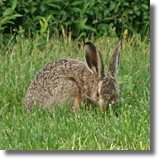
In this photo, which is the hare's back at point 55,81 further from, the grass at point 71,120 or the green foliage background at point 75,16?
the green foliage background at point 75,16

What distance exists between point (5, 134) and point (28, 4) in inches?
159

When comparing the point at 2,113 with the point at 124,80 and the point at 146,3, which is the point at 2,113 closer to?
the point at 124,80

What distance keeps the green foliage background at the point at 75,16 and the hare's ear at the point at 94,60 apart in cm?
275

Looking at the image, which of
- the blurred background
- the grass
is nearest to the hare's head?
the grass

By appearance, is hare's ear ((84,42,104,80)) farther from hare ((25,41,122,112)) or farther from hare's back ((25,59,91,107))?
hare's back ((25,59,91,107))

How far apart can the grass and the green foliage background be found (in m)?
1.40

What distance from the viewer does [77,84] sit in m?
4.55

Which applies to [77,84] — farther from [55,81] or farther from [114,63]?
[114,63]

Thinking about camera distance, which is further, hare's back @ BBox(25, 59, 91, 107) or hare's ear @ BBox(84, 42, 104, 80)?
hare's back @ BBox(25, 59, 91, 107)

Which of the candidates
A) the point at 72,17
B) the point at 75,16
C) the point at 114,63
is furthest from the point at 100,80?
the point at 75,16

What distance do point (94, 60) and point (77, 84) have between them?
381 mm

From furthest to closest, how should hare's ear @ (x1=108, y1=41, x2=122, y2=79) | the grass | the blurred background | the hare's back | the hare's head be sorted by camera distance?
the blurred background, hare's ear @ (x1=108, y1=41, x2=122, y2=79), the hare's back, the hare's head, the grass

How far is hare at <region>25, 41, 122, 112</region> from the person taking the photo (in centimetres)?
433

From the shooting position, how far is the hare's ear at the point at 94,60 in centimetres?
430
